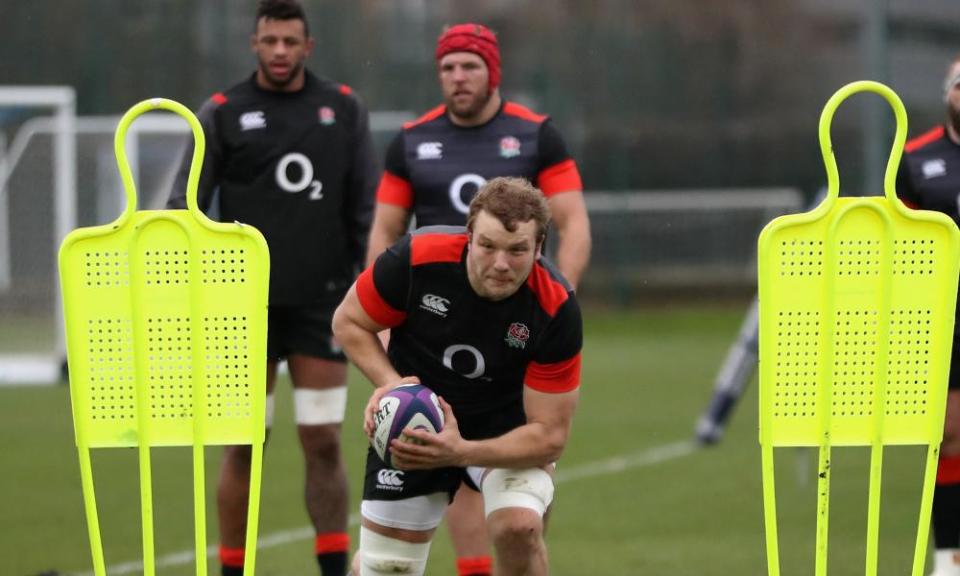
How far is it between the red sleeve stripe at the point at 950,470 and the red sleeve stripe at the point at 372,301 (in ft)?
8.88

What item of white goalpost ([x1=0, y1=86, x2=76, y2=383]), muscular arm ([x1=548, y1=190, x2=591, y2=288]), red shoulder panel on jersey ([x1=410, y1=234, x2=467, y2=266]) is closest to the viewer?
red shoulder panel on jersey ([x1=410, y1=234, x2=467, y2=266])

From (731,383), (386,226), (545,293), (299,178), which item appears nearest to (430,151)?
(386,226)

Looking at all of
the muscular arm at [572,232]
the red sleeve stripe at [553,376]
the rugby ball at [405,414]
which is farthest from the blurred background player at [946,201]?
the rugby ball at [405,414]

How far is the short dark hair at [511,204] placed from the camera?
4.86 m

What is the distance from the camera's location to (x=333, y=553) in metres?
6.71

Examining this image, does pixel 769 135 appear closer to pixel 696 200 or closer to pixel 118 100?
pixel 696 200

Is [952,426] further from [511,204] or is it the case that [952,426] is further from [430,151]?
[511,204]

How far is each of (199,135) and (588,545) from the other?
4003mm

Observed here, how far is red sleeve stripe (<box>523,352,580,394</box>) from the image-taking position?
5.23 meters

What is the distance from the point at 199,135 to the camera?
15.7ft

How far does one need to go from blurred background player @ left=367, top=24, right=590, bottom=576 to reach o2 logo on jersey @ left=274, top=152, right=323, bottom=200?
0.31m

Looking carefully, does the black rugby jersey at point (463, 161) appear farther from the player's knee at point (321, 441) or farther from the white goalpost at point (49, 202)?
the white goalpost at point (49, 202)

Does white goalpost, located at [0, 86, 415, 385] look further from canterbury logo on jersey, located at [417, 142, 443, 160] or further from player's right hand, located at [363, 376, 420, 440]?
player's right hand, located at [363, 376, 420, 440]

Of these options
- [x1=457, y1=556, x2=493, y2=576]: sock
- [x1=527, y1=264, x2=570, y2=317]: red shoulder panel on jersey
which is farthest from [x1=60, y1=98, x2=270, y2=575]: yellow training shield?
[x1=457, y1=556, x2=493, y2=576]: sock
